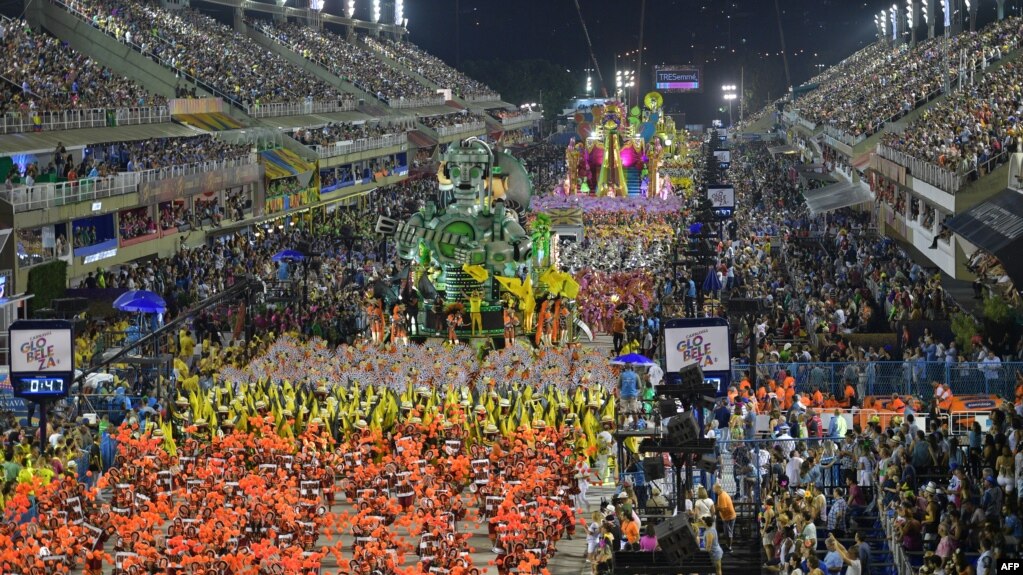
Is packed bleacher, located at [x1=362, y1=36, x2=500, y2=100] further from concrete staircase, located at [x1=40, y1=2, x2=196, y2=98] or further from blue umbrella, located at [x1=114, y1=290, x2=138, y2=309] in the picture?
blue umbrella, located at [x1=114, y1=290, x2=138, y2=309]

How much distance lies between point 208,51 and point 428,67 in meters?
53.2

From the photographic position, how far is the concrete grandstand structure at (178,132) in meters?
41.0

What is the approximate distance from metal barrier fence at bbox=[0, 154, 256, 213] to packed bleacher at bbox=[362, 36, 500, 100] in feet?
220

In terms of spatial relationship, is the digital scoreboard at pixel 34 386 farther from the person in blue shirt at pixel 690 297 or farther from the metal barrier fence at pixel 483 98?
the metal barrier fence at pixel 483 98

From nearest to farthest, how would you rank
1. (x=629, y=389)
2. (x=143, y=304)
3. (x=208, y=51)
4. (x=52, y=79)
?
(x=629, y=389) → (x=143, y=304) → (x=52, y=79) → (x=208, y=51)

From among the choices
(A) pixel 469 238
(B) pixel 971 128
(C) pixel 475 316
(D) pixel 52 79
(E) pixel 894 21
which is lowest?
(C) pixel 475 316

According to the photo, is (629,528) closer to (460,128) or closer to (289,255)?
(289,255)

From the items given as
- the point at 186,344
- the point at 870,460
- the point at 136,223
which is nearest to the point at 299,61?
the point at 136,223

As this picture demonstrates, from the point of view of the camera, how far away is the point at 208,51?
68.3 metres

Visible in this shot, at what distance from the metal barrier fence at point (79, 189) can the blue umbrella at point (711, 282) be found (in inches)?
618

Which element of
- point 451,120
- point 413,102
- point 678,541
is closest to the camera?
point 678,541

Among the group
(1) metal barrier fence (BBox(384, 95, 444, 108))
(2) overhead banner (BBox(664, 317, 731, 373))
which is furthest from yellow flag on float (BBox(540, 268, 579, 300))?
(1) metal barrier fence (BBox(384, 95, 444, 108))

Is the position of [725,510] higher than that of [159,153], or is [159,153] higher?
[159,153]

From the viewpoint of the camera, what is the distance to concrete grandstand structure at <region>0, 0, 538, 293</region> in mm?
41000
